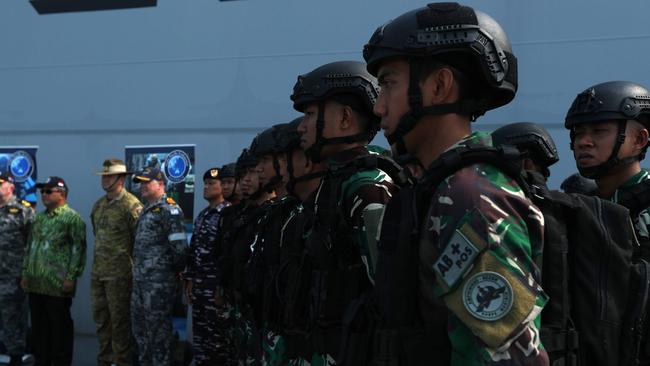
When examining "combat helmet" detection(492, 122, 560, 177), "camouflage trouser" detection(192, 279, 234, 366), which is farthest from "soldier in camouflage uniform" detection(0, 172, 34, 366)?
"combat helmet" detection(492, 122, 560, 177)

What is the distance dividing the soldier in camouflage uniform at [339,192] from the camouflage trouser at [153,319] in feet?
12.3

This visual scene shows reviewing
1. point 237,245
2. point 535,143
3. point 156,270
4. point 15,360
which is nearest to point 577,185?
point 535,143

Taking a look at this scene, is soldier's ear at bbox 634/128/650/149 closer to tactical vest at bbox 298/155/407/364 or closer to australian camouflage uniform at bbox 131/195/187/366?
tactical vest at bbox 298/155/407/364

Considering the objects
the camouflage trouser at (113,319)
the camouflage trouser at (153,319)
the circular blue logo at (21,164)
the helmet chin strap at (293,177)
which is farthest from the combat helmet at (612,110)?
the circular blue logo at (21,164)

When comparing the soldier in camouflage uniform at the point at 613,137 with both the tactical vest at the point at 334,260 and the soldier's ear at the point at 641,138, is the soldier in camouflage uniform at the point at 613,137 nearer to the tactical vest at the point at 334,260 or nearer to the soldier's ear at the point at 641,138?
the soldier's ear at the point at 641,138

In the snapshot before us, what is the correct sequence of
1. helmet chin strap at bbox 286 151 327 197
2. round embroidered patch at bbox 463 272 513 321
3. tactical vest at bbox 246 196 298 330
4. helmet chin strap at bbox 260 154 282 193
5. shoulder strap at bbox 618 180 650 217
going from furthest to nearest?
helmet chin strap at bbox 260 154 282 193, helmet chin strap at bbox 286 151 327 197, tactical vest at bbox 246 196 298 330, shoulder strap at bbox 618 180 650 217, round embroidered patch at bbox 463 272 513 321

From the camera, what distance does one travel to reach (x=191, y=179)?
7008 mm

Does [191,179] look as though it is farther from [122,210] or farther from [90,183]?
[90,183]

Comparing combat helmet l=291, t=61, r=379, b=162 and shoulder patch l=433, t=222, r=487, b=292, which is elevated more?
combat helmet l=291, t=61, r=379, b=162

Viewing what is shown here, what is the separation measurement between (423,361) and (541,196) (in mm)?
413

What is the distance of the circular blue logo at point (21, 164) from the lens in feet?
25.0

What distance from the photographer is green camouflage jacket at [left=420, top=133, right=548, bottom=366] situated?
138cm

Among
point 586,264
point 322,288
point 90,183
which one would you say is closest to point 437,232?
point 586,264

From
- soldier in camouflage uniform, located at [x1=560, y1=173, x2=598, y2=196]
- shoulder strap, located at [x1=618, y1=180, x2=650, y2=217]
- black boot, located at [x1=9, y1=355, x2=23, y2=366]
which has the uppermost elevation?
soldier in camouflage uniform, located at [x1=560, y1=173, x2=598, y2=196]
